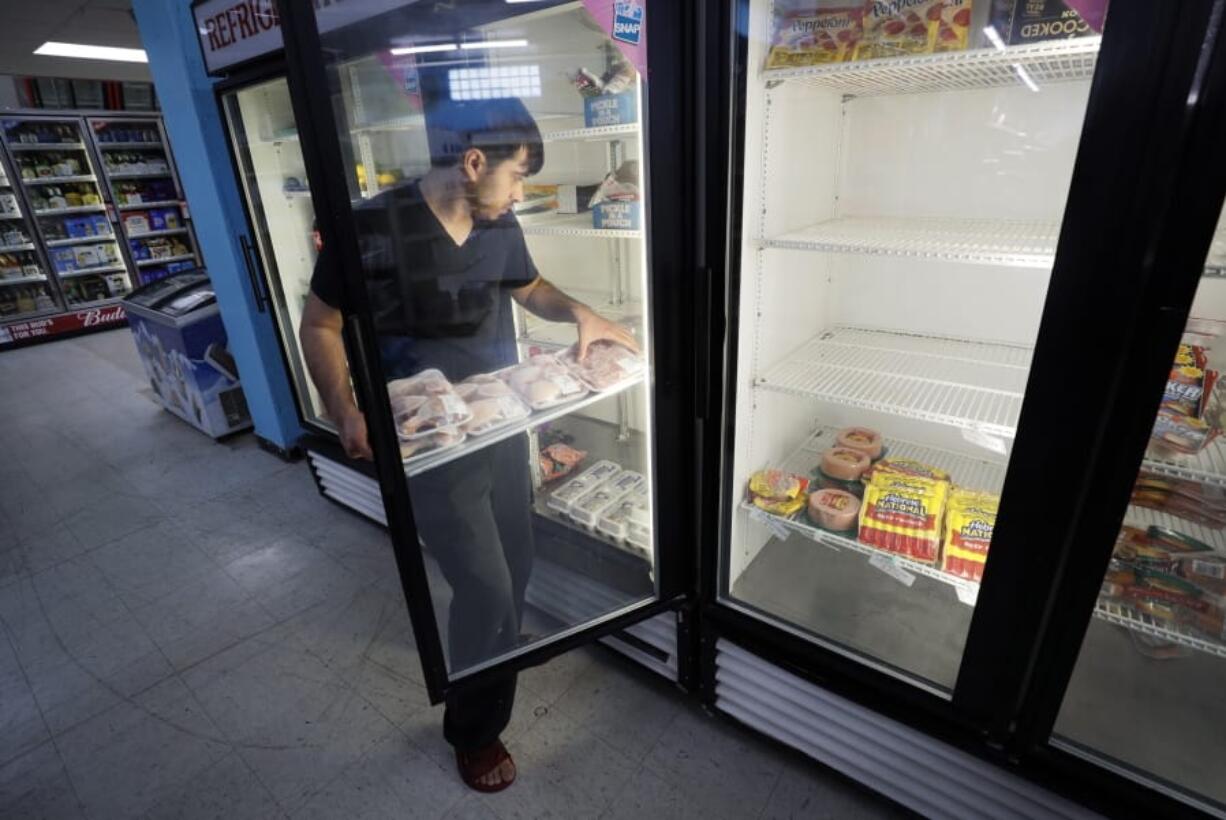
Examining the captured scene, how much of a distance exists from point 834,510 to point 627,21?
4.44 ft

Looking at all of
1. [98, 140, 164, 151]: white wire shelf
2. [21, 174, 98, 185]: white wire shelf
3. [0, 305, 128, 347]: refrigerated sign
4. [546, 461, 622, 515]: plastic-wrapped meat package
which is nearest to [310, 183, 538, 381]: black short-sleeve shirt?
[546, 461, 622, 515]: plastic-wrapped meat package

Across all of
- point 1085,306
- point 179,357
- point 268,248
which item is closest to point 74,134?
point 179,357

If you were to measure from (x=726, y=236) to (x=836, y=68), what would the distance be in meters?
0.39

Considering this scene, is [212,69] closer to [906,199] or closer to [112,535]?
[112,535]

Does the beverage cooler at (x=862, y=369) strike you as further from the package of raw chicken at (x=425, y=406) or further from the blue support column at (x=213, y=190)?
the blue support column at (x=213, y=190)

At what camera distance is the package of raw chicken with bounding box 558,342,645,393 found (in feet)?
5.87

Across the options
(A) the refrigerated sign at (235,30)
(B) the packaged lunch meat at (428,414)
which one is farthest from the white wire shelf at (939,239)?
(A) the refrigerated sign at (235,30)

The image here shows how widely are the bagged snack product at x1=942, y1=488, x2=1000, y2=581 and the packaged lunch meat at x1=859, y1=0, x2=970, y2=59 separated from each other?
3.59 ft

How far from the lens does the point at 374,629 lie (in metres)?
2.48

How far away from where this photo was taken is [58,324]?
7.08m

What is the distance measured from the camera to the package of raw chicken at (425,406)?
1.47m

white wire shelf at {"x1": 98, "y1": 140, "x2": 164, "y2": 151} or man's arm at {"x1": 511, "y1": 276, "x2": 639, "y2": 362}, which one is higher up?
white wire shelf at {"x1": 98, "y1": 140, "x2": 164, "y2": 151}

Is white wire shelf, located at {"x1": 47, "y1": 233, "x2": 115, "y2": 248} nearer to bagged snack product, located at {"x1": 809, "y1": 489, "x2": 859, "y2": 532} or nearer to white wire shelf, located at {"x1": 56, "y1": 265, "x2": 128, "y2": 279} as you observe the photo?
white wire shelf, located at {"x1": 56, "y1": 265, "x2": 128, "y2": 279}

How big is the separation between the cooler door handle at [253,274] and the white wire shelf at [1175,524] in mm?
3701
